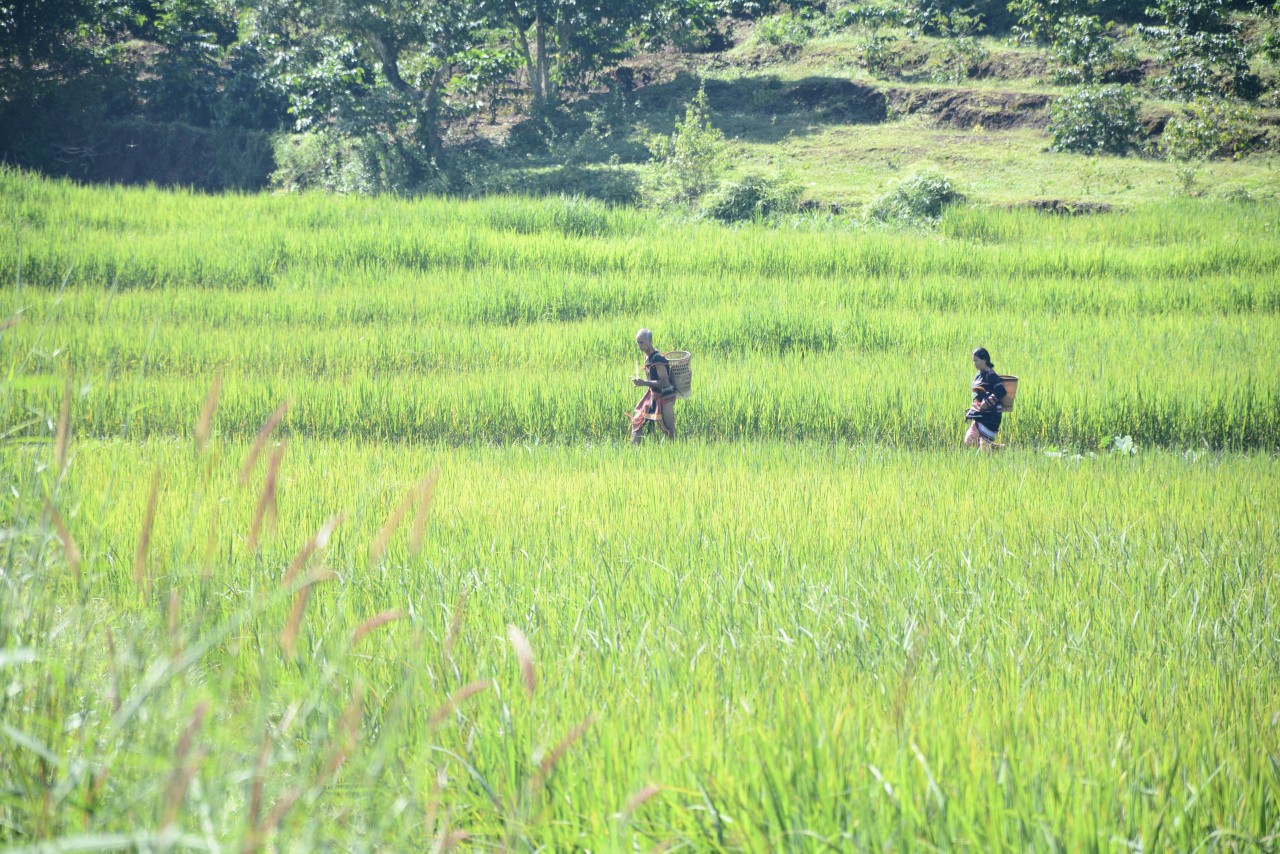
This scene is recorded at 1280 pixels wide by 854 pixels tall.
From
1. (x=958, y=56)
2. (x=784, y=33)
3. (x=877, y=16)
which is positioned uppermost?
(x=877, y=16)

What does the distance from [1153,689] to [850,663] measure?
772mm

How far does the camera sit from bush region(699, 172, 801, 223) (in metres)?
14.7

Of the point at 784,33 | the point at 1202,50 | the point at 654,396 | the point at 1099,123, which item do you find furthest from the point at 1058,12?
the point at 654,396

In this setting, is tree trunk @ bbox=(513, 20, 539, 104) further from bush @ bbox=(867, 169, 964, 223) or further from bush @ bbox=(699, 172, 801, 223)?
bush @ bbox=(867, 169, 964, 223)

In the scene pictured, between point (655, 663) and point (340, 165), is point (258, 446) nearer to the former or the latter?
point (655, 663)

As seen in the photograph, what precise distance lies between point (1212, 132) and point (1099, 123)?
1.83 m

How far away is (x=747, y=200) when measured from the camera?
1475cm

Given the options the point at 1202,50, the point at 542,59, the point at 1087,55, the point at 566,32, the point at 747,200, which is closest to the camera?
the point at 747,200

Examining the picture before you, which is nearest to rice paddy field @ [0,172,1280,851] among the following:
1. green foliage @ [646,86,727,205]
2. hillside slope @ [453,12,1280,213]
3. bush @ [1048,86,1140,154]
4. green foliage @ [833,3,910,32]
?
hillside slope @ [453,12,1280,213]

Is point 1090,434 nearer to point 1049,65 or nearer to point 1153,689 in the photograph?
point 1153,689

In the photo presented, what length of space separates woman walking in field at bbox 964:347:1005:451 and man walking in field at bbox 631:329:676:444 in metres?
1.93

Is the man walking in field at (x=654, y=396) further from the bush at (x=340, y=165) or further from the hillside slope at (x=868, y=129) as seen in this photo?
the bush at (x=340, y=165)

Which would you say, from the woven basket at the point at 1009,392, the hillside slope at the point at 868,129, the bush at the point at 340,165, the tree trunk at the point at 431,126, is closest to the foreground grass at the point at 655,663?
the woven basket at the point at 1009,392

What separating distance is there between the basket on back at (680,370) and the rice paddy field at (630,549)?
17.4 inches
